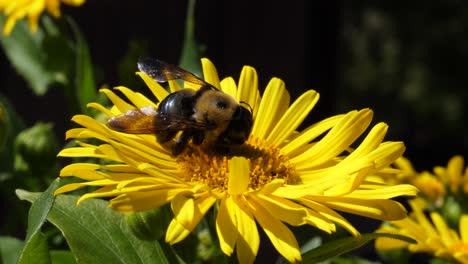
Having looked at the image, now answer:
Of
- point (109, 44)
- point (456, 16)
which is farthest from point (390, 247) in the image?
point (456, 16)

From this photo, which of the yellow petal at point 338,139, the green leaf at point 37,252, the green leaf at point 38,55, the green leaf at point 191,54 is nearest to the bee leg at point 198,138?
the yellow petal at point 338,139

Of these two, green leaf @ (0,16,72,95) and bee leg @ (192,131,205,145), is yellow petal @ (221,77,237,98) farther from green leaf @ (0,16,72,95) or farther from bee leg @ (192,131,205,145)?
green leaf @ (0,16,72,95)

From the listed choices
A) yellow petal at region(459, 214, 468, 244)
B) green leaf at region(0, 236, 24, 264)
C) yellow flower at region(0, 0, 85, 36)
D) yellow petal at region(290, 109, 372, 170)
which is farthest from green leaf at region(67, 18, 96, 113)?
yellow petal at region(459, 214, 468, 244)

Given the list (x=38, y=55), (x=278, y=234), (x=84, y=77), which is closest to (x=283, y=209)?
(x=278, y=234)

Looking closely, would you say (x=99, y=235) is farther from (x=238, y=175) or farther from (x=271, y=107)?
(x=271, y=107)

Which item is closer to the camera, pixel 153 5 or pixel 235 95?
pixel 235 95

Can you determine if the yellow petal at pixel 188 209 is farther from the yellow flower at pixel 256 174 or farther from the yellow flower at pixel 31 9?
the yellow flower at pixel 31 9

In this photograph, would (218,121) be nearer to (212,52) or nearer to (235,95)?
(235,95)
